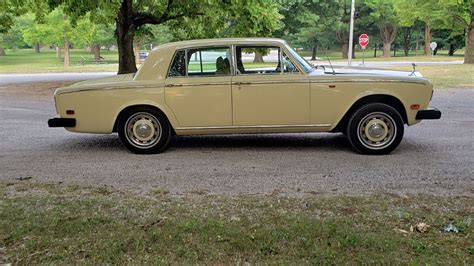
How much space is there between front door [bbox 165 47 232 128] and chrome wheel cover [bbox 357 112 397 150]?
6.12 feet

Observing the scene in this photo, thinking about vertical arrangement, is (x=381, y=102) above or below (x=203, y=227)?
above

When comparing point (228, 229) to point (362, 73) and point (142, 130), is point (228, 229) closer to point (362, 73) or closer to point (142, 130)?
point (142, 130)

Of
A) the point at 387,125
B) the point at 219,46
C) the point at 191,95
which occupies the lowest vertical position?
the point at 387,125

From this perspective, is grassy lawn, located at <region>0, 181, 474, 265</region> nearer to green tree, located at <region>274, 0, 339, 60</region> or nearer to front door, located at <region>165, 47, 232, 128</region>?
front door, located at <region>165, 47, 232, 128</region>

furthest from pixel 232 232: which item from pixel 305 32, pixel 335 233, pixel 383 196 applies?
pixel 305 32

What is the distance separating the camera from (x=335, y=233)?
3.27 metres

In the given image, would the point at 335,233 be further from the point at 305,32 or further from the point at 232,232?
the point at 305,32

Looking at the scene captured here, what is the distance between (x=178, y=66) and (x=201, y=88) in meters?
0.49

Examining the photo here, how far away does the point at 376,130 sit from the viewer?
6.00 m

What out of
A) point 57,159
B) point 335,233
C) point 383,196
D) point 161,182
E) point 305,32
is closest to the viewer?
point 335,233

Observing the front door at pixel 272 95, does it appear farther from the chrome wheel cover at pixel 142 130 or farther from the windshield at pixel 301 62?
the chrome wheel cover at pixel 142 130

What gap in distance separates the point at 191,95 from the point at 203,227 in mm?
2964

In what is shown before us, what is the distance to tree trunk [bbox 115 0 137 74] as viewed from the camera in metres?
15.9

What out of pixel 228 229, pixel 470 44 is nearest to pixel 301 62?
pixel 228 229
